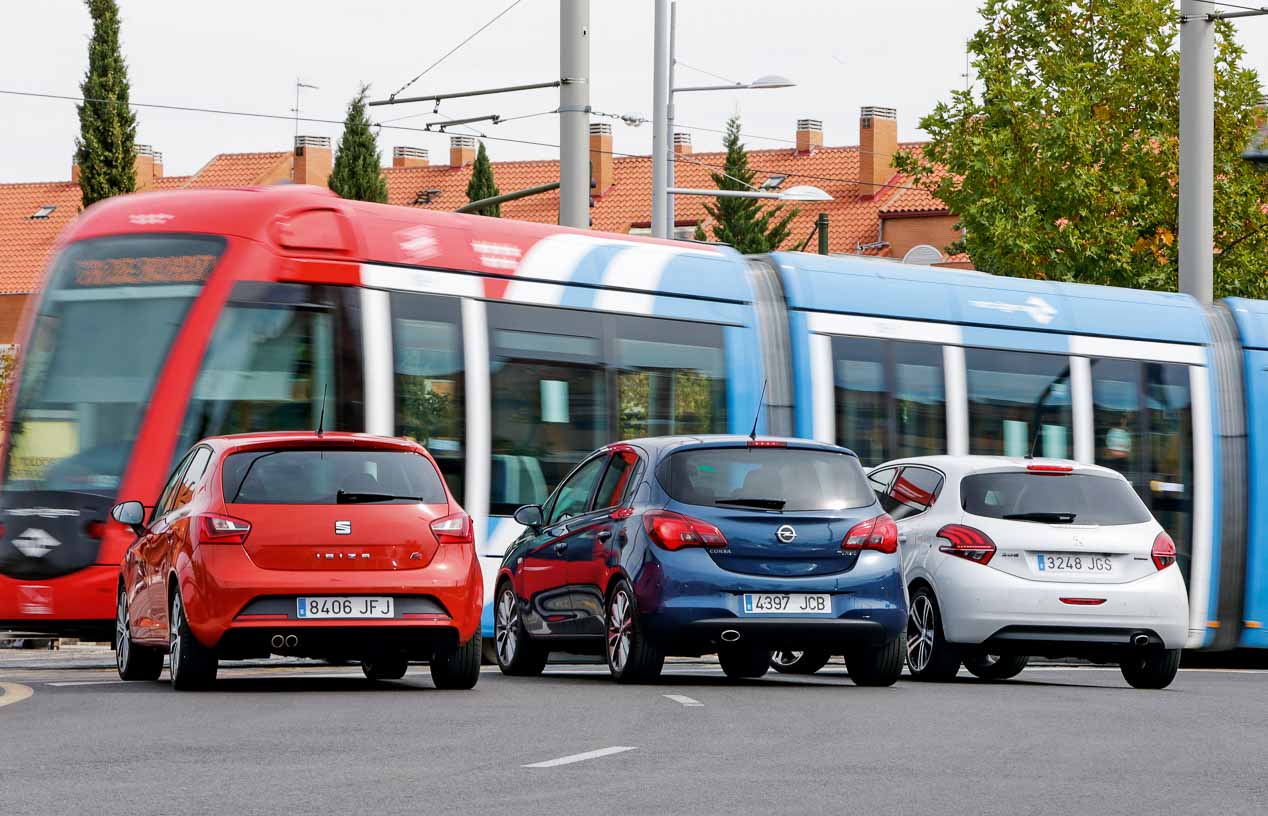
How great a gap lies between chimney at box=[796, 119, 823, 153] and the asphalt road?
77.5 metres

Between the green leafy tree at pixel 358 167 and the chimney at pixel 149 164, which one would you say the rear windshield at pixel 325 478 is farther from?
the chimney at pixel 149 164

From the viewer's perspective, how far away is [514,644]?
17.5 meters

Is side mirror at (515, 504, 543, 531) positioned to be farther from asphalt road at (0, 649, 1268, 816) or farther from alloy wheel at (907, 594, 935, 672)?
alloy wheel at (907, 594, 935, 672)

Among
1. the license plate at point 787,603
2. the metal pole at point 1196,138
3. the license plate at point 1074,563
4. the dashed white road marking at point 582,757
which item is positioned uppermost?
the metal pole at point 1196,138

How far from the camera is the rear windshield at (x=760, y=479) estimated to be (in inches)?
600

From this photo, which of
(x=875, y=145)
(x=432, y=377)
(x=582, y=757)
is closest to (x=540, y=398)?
(x=432, y=377)

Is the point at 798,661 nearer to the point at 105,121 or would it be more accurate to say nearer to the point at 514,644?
the point at 514,644

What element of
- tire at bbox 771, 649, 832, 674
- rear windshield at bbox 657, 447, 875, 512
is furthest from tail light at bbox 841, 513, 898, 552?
tire at bbox 771, 649, 832, 674

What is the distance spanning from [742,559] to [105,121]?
153 feet

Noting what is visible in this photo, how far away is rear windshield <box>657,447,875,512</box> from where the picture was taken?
1524cm

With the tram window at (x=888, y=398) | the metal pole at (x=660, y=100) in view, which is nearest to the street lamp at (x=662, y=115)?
the metal pole at (x=660, y=100)

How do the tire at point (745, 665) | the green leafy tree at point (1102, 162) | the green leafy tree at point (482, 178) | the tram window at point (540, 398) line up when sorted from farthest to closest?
the green leafy tree at point (482, 178)
the green leafy tree at point (1102, 162)
the tram window at point (540, 398)
the tire at point (745, 665)

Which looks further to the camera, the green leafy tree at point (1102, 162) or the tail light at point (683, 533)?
the green leafy tree at point (1102, 162)

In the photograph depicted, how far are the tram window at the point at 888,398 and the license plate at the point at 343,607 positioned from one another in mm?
7336
